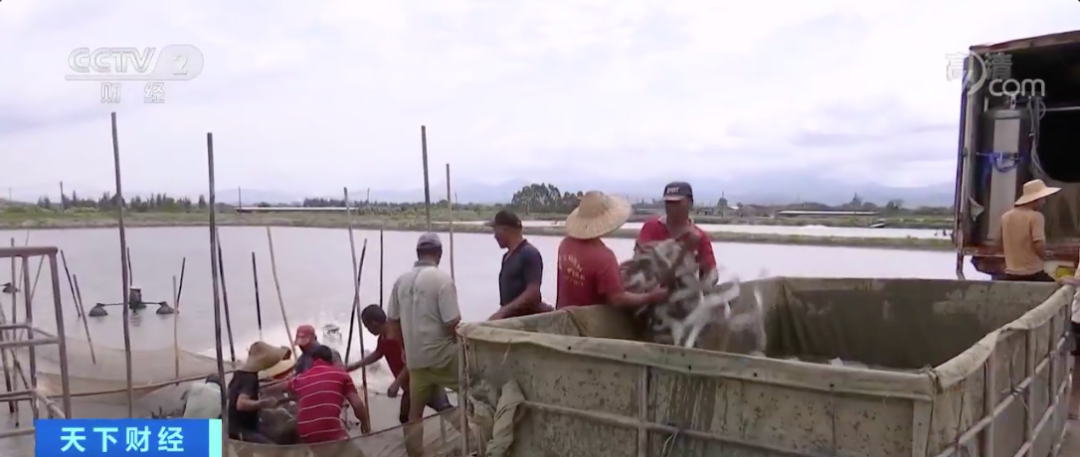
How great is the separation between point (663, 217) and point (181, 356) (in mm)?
6225

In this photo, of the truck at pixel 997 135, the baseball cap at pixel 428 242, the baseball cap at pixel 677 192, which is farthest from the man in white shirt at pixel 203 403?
the truck at pixel 997 135

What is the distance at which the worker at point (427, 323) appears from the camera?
420 cm

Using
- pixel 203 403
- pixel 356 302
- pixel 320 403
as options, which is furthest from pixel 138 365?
pixel 320 403

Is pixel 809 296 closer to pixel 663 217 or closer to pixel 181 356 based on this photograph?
pixel 663 217

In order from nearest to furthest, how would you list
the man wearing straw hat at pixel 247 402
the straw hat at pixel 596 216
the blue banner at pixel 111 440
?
1. the blue banner at pixel 111 440
2. the straw hat at pixel 596 216
3. the man wearing straw hat at pixel 247 402

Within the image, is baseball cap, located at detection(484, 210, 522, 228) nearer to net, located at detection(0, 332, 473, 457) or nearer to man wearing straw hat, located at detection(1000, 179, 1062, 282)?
net, located at detection(0, 332, 473, 457)

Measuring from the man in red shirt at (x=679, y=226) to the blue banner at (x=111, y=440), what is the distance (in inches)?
88.0

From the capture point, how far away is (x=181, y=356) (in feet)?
27.9

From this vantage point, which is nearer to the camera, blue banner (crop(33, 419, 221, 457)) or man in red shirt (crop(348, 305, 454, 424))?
blue banner (crop(33, 419, 221, 457))

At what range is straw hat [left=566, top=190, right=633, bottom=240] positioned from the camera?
12.1 feet

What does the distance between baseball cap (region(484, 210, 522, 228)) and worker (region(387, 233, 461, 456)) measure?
1.14 ft

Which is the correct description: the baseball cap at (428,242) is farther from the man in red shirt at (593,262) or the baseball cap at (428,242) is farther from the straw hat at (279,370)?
the straw hat at (279,370)

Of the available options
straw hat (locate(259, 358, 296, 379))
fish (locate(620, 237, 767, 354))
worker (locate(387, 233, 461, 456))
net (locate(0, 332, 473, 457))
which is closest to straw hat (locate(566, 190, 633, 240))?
fish (locate(620, 237, 767, 354))

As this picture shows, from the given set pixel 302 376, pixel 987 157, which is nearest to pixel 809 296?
pixel 987 157
